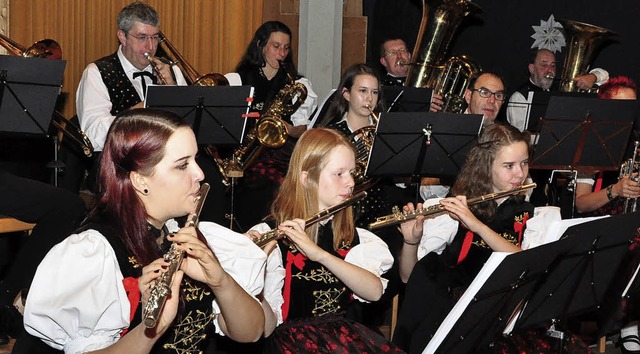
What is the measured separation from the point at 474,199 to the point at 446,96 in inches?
92.8

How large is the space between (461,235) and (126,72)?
220 centimetres

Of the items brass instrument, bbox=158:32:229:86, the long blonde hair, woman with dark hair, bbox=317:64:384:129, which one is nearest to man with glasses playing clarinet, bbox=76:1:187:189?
brass instrument, bbox=158:32:229:86

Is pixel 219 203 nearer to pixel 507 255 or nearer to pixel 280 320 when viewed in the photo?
pixel 280 320

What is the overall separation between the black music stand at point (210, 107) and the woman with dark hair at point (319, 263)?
47.3 inches

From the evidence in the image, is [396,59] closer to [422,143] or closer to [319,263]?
[422,143]

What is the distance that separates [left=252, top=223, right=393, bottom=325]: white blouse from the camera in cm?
287

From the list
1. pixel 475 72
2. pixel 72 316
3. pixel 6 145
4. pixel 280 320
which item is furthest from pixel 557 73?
pixel 72 316

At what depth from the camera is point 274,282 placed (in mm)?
2871

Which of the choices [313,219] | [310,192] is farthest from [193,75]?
[313,219]

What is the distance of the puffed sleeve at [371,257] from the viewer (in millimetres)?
3074

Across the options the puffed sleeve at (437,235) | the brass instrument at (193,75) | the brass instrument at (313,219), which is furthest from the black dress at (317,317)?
the brass instrument at (193,75)

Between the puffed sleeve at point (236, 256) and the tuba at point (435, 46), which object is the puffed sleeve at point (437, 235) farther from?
the tuba at point (435, 46)

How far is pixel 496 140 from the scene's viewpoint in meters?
3.78

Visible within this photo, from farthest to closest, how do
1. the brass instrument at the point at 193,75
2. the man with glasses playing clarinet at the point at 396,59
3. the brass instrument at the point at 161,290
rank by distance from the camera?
the man with glasses playing clarinet at the point at 396,59, the brass instrument at the point at 193,75, the brass instrument at the point at 161,290
